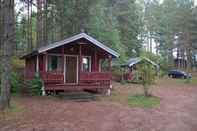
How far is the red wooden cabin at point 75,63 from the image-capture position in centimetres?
1764

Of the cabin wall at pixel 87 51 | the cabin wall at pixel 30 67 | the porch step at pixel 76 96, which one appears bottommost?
the porch step at pixel 76 96

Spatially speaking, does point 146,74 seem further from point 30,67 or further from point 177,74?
point 177,74

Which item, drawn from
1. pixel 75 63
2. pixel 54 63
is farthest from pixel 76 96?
pixel 54 63

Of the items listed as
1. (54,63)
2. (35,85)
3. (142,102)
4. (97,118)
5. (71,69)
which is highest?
(54,63)

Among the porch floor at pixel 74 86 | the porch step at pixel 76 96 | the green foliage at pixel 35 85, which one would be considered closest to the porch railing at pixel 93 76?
the porch floor at pixel 74 86

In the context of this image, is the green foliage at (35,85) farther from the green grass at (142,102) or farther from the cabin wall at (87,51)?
the green grass at (142,102)

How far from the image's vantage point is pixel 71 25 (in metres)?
30.3

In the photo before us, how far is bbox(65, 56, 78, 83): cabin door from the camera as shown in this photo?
1875 centimetres

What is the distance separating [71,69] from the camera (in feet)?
62.0

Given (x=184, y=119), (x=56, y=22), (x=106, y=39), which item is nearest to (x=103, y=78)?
(x=184, y=119)

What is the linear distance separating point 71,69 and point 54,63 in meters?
1.19

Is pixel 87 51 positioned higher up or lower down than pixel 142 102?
higher up

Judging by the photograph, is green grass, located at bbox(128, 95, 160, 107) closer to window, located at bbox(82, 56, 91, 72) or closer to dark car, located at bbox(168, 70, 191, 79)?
window, located at bbox(82, 56, 91, 72)

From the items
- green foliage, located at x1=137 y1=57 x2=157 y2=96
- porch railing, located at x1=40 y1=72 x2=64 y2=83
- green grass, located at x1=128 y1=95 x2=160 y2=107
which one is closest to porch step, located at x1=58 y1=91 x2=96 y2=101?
porch railing, located at x1=40 y1=72 x2=64 y2=83
